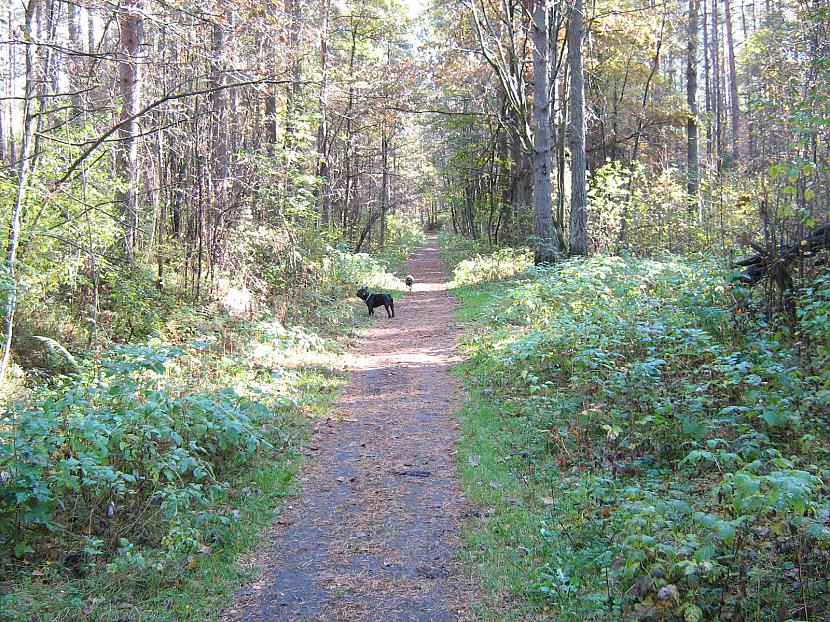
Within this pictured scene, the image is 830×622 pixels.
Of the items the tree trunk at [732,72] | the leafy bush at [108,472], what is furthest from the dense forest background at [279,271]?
the tree trunk at [732,72]

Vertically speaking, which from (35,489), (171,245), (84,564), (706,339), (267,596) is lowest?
(267,596)

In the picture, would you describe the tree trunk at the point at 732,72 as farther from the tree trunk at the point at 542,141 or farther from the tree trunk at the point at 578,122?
the tree trunk at the point at 578,122

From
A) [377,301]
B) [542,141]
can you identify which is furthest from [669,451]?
[542,141]

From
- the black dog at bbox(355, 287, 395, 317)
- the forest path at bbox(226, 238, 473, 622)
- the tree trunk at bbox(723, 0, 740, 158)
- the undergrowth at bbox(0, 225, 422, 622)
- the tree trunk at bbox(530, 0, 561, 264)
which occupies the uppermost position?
the tree trunk at bbox(723, 0, 740, 158)

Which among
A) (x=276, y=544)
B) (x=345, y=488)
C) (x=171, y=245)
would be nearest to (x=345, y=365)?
(x=171, y=245)

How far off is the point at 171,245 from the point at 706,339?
9.70 meters

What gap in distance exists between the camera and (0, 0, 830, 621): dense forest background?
410 centimetres

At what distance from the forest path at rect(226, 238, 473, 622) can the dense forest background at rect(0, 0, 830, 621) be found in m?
0.67

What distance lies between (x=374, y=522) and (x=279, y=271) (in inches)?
405

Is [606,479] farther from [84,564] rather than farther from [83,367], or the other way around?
[83,367]

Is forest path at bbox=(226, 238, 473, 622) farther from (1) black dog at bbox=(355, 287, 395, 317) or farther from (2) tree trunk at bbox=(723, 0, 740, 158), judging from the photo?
(2) tree trunk at bbox=(723, 0, 740, 158)

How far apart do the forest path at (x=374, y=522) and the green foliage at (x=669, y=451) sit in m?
0.69

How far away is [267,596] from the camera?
4086mm

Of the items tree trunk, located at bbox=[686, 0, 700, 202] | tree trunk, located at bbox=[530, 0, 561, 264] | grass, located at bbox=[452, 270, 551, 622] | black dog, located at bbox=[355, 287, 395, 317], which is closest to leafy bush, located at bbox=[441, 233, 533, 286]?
tree trunk, located at bbox=[530, 0, 561, 264]
